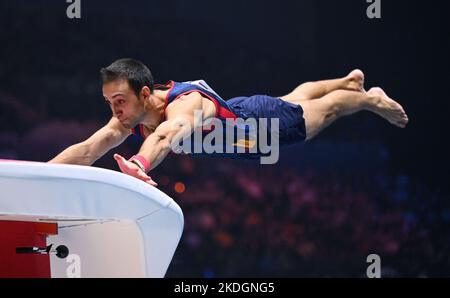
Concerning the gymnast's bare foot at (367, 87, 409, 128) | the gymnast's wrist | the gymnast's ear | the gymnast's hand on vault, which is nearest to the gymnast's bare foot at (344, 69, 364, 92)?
the gymnast's bare foot at (367, 87, 409, 128)

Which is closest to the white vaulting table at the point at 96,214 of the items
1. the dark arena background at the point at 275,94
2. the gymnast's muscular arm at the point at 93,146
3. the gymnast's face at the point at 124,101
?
the gymnast's face at the point at 124,101

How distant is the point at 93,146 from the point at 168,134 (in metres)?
0.79

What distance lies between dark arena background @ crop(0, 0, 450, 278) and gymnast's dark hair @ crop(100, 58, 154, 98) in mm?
2637

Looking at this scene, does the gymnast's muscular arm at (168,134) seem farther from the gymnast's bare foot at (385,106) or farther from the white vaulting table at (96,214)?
the gymnast's bare foot at (385,106)

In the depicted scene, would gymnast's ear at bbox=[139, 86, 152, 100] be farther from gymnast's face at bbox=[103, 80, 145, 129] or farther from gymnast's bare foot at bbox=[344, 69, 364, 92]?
gymnast's bare foot at bbox=[344, 69, 364, 92]

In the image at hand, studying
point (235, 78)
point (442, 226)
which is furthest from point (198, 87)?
point (442, 226)

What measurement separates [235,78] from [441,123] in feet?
5.80

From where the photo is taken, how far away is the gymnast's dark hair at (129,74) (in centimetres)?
322

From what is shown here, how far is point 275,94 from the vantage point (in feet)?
20.4

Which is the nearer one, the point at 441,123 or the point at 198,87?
the point at 198,87

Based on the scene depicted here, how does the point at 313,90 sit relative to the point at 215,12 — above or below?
below

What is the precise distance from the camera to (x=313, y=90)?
165 inches

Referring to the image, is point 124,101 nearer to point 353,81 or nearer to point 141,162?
point 141,162
